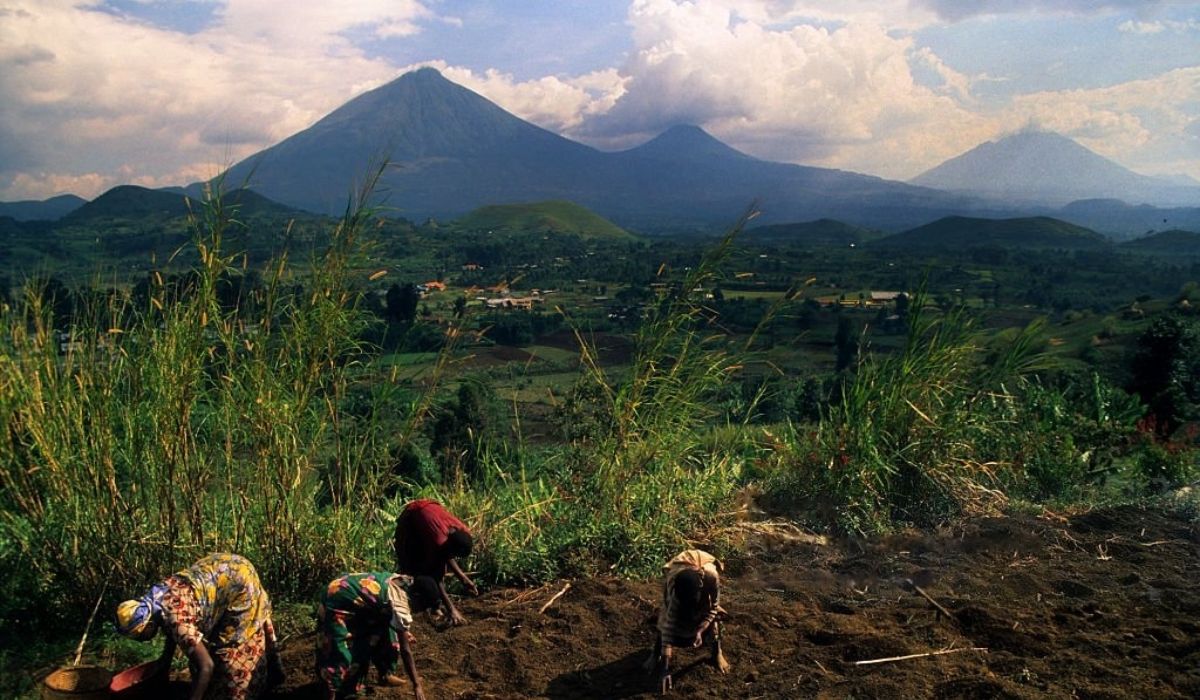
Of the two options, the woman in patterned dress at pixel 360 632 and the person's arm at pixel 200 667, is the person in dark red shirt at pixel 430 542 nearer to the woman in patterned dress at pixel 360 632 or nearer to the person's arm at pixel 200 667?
the woman in patterned dress at pixel 360 632

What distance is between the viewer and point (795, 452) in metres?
5.66

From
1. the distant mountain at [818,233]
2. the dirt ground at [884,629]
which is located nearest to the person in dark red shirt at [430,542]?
the dirt ground at [884,629]

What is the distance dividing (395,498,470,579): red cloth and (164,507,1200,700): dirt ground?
32 cm

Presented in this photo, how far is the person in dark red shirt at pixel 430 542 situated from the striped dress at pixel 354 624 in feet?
1.29

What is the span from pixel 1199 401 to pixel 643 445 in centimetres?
1467

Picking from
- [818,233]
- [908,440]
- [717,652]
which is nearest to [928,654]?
[717,652]

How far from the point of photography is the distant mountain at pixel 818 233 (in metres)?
114

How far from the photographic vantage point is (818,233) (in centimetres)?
12512

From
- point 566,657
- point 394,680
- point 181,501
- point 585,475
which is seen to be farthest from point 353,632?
point 585,475

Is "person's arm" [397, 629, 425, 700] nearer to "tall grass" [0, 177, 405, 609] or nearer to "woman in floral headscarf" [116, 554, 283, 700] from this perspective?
"woman in floral headscarf" [116, 554, 283, 700]

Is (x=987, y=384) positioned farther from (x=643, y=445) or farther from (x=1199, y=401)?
(x=1199, y=401)

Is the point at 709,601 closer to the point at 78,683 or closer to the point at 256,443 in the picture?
the point at 256,443

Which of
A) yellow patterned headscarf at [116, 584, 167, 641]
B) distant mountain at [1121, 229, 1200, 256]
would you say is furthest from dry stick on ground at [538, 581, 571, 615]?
distant mountain at [1121, 229, 1200, 256]

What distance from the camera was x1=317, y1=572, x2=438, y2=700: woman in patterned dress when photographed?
331 centimetres
